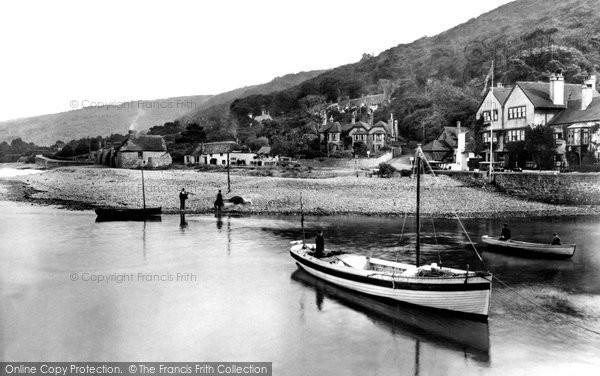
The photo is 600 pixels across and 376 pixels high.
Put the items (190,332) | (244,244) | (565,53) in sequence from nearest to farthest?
(190,332)
(244,244)
(565,53)

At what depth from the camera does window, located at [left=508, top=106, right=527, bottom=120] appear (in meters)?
56.9

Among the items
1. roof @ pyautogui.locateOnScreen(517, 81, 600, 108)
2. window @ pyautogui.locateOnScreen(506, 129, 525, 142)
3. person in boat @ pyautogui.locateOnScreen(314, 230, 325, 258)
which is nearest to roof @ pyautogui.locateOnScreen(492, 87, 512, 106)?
roof @ pyautogui.locateOnScreen(517, 81, 600, 108)

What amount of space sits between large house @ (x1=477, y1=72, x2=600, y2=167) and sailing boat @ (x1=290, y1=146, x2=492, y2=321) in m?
33.3

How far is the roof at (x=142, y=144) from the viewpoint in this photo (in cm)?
8475

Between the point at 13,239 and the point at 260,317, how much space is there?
74.0 ft

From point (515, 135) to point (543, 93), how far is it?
611 centimetres

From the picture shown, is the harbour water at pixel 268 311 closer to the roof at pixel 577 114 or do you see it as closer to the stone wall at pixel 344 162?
the roof at pixel 577 114

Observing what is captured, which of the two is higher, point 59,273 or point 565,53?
point 565,53

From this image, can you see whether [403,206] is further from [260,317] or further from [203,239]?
[260,317]

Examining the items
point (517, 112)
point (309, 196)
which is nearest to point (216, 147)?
point (309, 196)

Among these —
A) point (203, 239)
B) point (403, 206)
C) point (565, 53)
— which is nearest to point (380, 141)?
point (565, 53)

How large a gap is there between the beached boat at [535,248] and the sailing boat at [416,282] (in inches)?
409

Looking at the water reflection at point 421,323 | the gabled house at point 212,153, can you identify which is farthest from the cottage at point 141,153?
the water reflection at point 421,323

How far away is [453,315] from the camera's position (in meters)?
18.9
